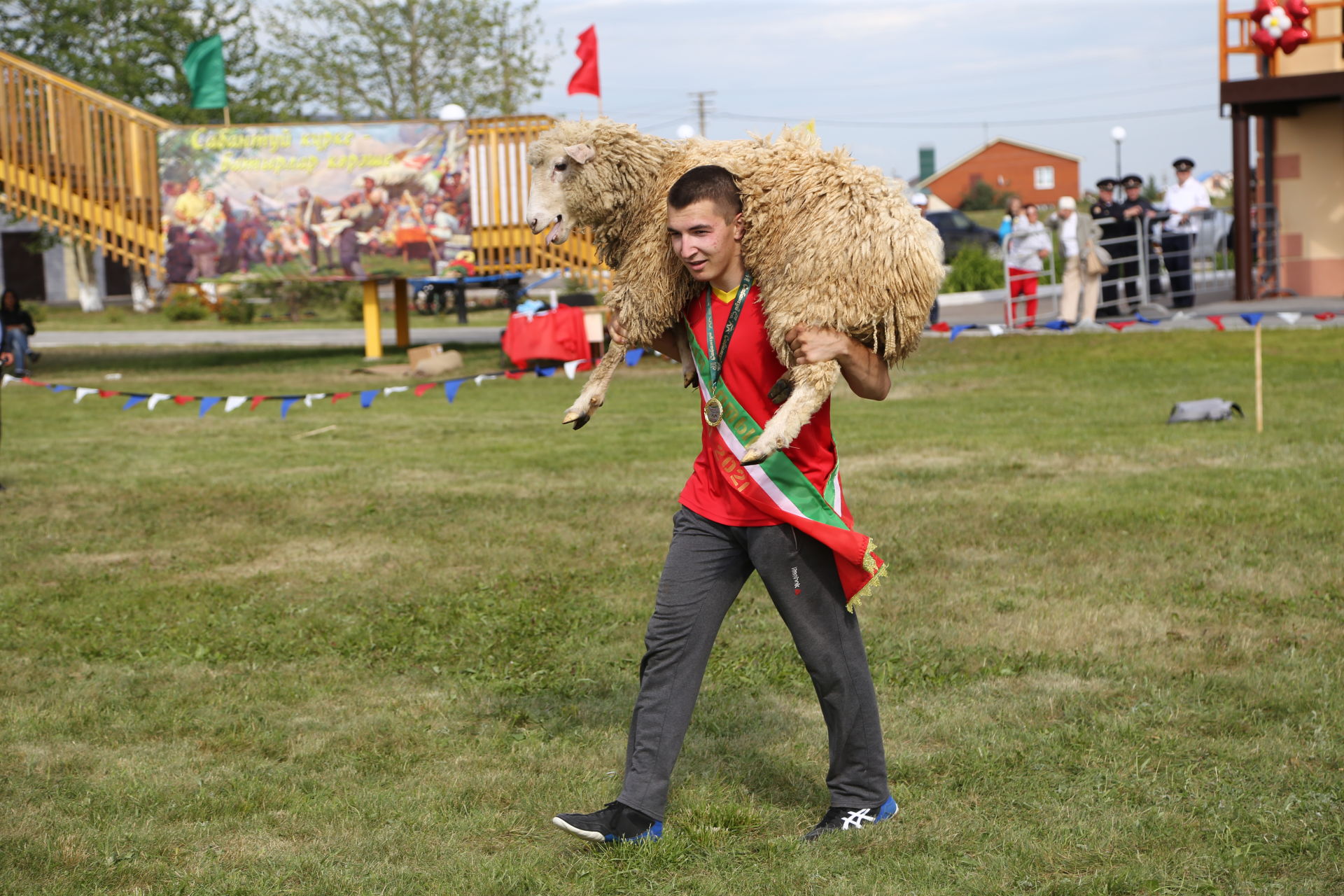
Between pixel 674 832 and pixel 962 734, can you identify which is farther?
pixel 962 734

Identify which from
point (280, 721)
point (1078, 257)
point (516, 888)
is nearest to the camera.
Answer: point (516, 888)

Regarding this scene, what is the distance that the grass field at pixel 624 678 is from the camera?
13.2 ft

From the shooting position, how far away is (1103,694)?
539 cm

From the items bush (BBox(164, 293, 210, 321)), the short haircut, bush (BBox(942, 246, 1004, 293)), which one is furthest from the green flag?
the short haircut

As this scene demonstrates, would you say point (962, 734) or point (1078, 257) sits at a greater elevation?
point (1078, 257)

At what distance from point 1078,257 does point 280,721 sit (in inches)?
589

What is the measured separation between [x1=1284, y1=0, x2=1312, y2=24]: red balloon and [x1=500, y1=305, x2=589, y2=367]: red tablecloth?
36.9 ft

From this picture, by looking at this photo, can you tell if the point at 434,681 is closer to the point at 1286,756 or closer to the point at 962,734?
the point at 962,734

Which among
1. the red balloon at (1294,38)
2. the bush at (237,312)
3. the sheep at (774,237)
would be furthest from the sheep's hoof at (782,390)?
the bush at (237,312)

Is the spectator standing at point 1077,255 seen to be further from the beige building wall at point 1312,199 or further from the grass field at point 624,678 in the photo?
the grass field at point 624,678

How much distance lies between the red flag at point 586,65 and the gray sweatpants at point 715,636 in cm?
1772

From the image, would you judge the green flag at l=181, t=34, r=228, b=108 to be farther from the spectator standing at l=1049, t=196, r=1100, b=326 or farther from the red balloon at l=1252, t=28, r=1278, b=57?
the red balloon at l=1252, t=28, r=1278, b=57

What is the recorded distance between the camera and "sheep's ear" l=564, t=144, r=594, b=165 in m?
3.97

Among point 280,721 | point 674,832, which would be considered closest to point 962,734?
point 674,832
